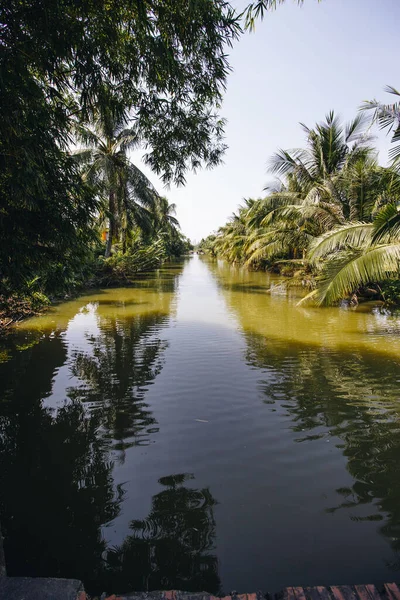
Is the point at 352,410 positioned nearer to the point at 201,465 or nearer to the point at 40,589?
the point at 201,465

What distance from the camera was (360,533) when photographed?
8.57 feet

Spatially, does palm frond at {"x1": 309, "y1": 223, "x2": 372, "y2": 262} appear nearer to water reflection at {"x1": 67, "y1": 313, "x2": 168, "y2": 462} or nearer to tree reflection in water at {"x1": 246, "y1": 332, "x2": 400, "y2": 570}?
tree reflection in water at {"x1": 246, "y1": 332, "x2": 400, "y2": 570}

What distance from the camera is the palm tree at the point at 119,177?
62.5ft

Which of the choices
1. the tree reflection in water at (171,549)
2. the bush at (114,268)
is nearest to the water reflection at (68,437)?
the tree reflection in water at (171,549)

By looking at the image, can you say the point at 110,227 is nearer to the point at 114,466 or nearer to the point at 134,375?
the point at 134,375

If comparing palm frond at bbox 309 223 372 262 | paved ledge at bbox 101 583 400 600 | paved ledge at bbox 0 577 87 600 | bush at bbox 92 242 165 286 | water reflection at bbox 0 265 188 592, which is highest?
palm frond at bbox 309 223 372 262

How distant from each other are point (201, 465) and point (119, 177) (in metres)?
19.9

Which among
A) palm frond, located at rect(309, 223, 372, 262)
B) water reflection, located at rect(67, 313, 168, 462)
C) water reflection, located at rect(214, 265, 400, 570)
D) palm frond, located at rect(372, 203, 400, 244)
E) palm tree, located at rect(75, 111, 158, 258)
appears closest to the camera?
water reflection, located at rect(214, 265, 400, 570)

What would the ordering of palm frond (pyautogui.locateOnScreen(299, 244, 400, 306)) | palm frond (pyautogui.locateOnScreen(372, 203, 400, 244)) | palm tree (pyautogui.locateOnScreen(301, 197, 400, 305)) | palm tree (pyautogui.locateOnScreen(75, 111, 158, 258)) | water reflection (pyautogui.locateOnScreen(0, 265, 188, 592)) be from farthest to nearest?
palm tree (pyautogui.locateOnScreen(75, 111, 158, 258)) → palm frond (pyautogui.locateOnScreen(299, 244, 400, 306)) → palm tree (pyautogui.locateOnScreen(301, 197, 400, 305)) → palm frond (pyautogui.locateOnScreen(372, 203, 400, 244)) → water reflection (pyautogui.locateOnScreen(0, 265, 188, 592))

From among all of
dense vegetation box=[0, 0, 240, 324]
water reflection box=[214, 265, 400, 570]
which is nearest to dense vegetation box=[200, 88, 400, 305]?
water reflection box=[214, 265, 400, 570]

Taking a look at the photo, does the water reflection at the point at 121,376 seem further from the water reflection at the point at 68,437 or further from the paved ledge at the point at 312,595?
the paved ledge at the point at 312,595

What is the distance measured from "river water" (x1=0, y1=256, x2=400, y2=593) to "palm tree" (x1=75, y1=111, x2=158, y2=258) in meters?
13.5

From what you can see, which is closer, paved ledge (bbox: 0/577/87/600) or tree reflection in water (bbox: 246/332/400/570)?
paved ledge (bbox: 0/577/87/600)

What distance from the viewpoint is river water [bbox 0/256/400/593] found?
95.0 inches
